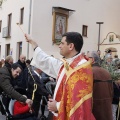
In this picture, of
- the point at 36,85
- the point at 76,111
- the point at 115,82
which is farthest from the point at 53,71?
the point at 36,85

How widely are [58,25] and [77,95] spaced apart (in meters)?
17.3

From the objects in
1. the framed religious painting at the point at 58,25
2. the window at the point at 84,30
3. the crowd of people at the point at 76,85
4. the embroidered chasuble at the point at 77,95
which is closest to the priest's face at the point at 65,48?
the crowd of people at the point at 76,85

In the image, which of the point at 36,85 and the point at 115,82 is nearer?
the point at 115,82

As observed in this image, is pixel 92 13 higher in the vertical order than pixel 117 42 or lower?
higher

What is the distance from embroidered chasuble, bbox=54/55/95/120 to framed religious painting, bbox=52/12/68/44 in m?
16.6

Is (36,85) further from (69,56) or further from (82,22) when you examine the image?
(82,22)

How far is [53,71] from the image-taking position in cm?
375

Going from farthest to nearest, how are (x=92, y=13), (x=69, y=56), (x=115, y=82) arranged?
(x=92, y=13) < (x=115, y=82) < (x=69, y=56)

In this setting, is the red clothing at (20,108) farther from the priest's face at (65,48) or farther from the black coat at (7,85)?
the priest's face at (65,48)

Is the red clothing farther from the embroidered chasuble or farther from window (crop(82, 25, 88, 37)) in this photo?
window (crop(82, 25, 88, 37))

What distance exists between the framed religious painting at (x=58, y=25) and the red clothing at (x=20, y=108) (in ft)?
47.5

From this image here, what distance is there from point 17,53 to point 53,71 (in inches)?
716

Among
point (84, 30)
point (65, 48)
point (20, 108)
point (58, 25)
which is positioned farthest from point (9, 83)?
point (84, 30)

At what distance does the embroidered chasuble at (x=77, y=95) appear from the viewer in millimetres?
2914
